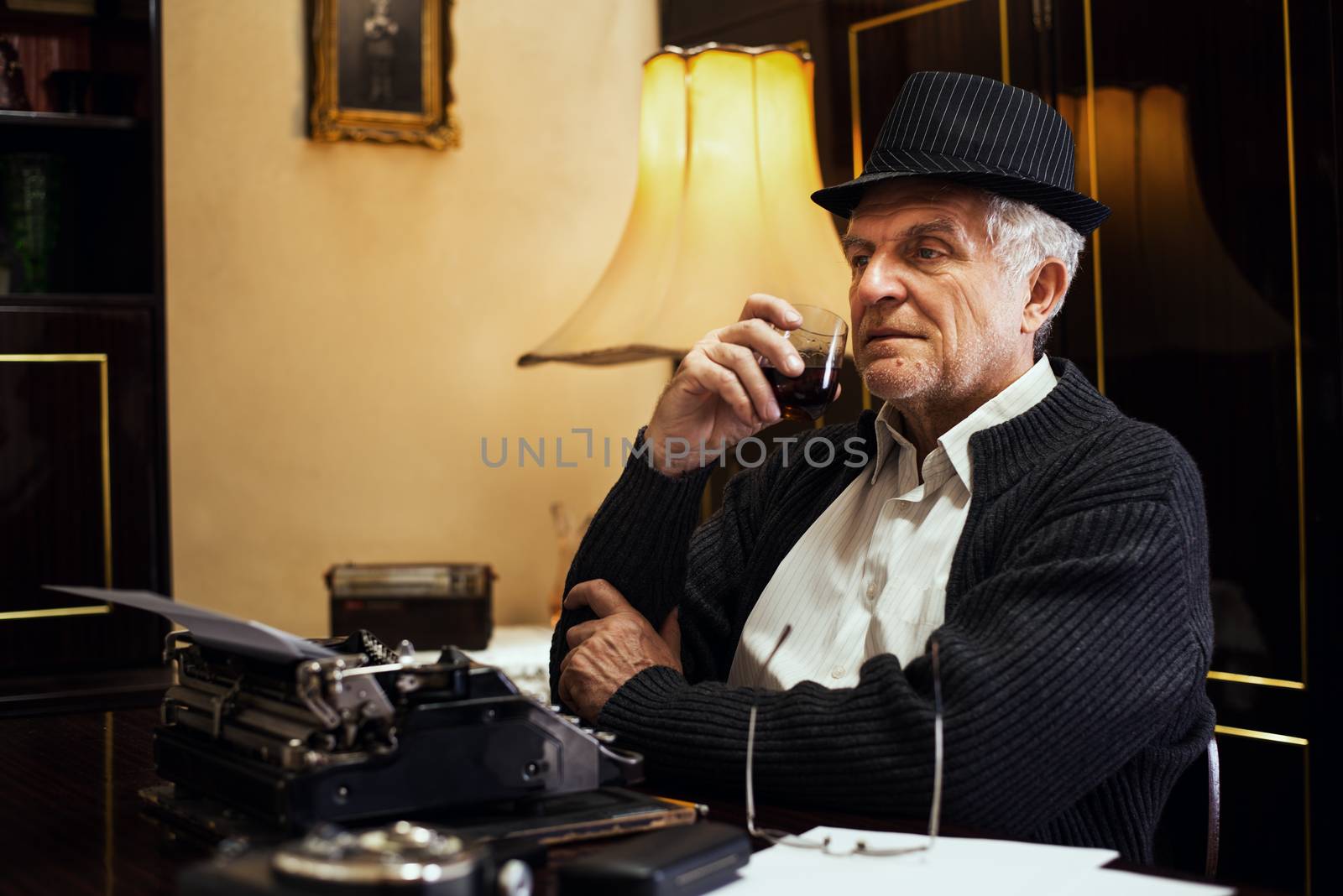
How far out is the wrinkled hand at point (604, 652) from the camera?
1.46 metres

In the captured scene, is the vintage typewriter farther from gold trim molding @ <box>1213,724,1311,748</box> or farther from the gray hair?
gold trim molding @ <box>1213,724,1311,748</box>

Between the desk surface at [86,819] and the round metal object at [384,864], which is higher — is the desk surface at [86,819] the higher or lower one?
the lower one

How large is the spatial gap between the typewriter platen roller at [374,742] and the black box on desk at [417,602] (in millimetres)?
1885

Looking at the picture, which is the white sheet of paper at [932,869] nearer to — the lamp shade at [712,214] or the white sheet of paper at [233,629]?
the white sheet of paper at [233,629]

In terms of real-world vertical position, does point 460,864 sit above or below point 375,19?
below

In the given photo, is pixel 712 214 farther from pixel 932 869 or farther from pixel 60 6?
pixel 932 869

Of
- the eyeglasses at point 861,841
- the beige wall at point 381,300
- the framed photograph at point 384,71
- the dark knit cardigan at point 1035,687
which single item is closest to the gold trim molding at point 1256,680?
the dark knit cardigan at point 1035,687

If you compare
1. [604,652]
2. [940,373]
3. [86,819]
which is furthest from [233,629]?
[940,373]

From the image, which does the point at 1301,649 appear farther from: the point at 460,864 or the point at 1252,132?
the point at 460,864

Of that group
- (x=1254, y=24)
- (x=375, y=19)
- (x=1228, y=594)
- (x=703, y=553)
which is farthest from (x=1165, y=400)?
(x=375, y=19)

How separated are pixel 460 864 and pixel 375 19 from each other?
297cm

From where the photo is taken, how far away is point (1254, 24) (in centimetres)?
232

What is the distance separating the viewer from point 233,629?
0.97 metres

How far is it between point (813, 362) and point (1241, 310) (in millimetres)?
1234
